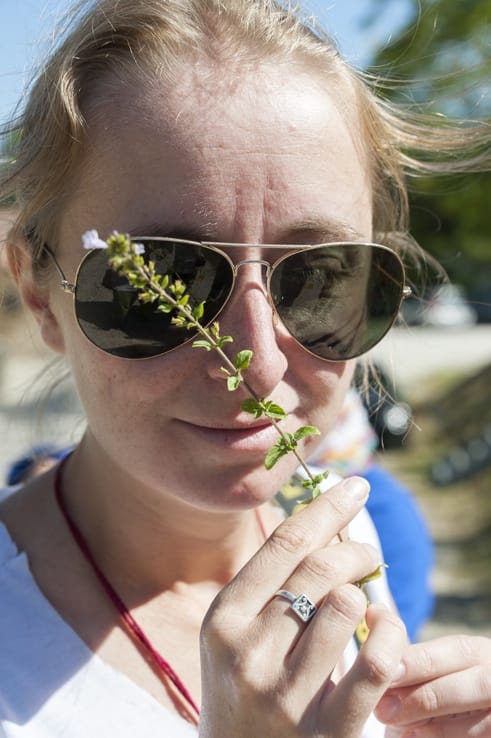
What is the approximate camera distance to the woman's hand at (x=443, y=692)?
1.48 m

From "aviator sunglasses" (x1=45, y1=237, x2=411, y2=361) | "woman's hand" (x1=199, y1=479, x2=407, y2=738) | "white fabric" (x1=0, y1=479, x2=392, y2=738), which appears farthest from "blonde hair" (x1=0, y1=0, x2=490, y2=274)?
"woman's hand" (x1=199, y1=479, x2=407, y2=738)

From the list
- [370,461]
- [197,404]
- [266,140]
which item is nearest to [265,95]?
[266,140]

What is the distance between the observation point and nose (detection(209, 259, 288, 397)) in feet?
5.26

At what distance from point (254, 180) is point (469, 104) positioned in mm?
1332

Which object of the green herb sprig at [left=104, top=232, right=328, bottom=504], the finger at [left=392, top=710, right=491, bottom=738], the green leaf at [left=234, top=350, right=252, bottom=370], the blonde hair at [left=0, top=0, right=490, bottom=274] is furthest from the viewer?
the blonde hair at [left=0, top=0, right=490, bottom=274]

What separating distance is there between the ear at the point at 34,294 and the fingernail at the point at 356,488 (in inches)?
33.4

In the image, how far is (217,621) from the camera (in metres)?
1.32

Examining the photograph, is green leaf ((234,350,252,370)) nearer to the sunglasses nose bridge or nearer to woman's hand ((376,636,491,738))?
the sunglasses nose bridge

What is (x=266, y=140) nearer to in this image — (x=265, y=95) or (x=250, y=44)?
(x=265, y=95)

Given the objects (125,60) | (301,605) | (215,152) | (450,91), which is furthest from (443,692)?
(450,91)

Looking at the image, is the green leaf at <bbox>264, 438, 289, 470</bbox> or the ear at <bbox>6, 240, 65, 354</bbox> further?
the ear at <bbox>6, 240, 65, 354</bbox>

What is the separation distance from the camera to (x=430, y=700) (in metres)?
1.48

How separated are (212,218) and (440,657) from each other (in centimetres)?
89

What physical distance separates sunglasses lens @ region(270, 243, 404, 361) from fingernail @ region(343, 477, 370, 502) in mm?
364
